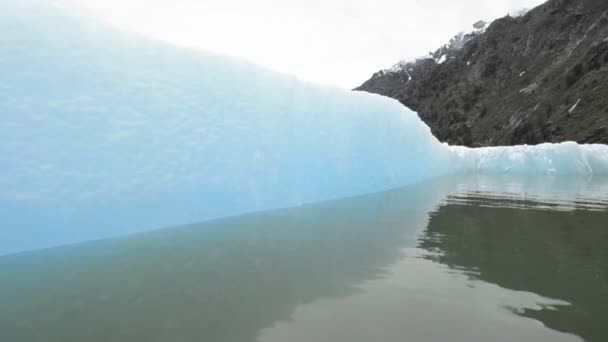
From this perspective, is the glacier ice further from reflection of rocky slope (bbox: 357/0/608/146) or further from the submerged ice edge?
reflection of rocky slope (bbox: 357/0/608/146)

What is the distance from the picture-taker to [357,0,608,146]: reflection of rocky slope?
4122cm

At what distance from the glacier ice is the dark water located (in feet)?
1.63

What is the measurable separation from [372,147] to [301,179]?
3201 millimetres

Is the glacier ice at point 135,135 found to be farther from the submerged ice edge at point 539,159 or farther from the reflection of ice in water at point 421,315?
the submerged ice edge at point 539,159

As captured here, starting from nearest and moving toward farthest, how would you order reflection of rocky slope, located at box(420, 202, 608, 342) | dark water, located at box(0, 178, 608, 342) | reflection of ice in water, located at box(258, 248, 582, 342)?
reflection of ice in water, located at box(258, 248, 582, 342)
dark water, located at box(0, 178, 608, 342)
reflection of rocky slope, located at box(420, 202, 608, 342)

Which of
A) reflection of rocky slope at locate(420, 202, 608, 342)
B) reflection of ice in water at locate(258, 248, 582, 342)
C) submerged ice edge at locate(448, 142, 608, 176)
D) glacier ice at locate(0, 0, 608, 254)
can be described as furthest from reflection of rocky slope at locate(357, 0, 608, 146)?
reflection of ice in water at locate(258, 248, 582, 342)

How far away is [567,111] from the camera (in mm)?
41906

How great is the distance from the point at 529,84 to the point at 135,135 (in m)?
65.2

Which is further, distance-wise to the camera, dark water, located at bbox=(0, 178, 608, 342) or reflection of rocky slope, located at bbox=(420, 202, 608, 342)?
reflection of rocky slope, located at bbox=(420, 202, 608, 342)

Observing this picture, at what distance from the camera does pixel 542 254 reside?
3.76 m

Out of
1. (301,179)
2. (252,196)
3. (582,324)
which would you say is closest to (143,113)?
(252,196)

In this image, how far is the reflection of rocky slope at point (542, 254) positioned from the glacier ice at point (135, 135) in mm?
3347

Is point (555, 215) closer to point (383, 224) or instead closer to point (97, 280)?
point (383, 224)

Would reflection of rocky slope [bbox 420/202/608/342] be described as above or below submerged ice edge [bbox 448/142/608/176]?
below
